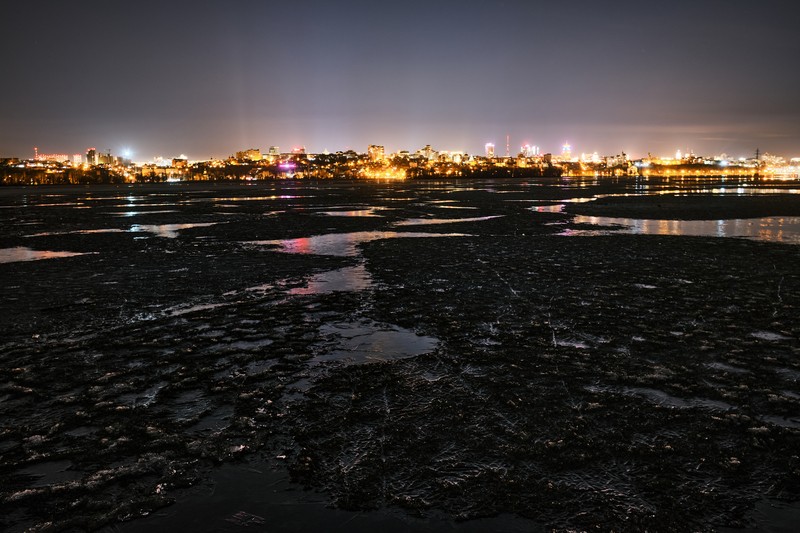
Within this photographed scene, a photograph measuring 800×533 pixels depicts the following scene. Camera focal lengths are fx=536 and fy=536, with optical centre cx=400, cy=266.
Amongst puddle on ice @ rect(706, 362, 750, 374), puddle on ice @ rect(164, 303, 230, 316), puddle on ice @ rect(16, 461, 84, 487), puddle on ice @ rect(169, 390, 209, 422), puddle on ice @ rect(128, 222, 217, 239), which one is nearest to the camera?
puddle on ice @ rect(16, 461, 84, 487)

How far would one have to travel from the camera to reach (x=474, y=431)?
5648mm

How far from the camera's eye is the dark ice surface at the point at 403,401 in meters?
4.46

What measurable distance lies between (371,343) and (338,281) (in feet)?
18.1

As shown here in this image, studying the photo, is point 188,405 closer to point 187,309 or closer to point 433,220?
point 187,309

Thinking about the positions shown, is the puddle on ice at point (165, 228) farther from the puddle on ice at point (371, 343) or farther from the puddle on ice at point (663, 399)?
the puddle on ice at point (663, 399)

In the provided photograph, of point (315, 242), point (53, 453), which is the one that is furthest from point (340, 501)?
point (315, 242)

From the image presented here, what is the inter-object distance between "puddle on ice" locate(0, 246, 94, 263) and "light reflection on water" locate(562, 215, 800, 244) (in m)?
20.2

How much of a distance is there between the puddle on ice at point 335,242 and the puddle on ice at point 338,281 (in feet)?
10.5

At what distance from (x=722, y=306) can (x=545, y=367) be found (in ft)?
18.0

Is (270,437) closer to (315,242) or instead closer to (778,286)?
(778,286)

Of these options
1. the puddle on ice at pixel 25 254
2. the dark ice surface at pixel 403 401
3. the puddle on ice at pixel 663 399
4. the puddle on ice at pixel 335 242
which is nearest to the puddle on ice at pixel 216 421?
the dark ice surface at pixel 403 401

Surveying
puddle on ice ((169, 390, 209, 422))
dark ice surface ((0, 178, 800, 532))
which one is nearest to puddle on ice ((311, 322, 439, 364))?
dark ice surface ((0, 178, 800, 532))

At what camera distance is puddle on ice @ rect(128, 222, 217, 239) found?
25.7 m

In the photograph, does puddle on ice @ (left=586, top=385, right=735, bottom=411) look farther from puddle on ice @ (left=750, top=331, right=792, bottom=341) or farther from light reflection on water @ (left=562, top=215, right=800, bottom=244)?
light reflection on water @ (left=562, top=215, right=800, bottom=244)
